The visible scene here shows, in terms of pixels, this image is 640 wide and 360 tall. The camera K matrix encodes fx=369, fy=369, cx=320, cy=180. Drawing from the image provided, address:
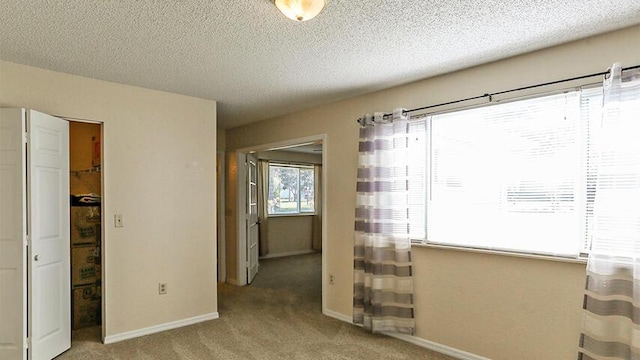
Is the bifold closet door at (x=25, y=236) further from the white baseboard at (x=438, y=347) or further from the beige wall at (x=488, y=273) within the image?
the white baseboard at (x=438, y=347)

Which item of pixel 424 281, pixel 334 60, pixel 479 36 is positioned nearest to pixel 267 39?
pixel 334 60

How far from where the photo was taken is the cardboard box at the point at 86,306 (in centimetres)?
371

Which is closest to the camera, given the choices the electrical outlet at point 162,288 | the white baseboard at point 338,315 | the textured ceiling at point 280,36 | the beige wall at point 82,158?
the textured ceiling at point 280,36

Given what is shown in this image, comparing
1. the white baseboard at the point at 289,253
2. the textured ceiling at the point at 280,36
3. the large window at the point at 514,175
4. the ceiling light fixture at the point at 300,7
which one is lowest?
the white baseboard at the point at 289,253

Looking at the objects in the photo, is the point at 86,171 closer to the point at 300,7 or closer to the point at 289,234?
the point at 300,7

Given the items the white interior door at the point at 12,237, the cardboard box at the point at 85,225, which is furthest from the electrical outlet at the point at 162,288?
the white interior door at the point at 12,237

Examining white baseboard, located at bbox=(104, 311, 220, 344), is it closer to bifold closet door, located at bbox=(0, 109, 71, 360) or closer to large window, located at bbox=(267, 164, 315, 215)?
bifold closet door, located at bbox=(0, 109, 71, 360)

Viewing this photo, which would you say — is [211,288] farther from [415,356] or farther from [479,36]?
[479,36]

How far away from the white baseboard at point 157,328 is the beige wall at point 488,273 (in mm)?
1387

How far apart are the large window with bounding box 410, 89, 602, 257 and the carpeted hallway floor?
3.70 ft

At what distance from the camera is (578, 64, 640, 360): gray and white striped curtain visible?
2145mm

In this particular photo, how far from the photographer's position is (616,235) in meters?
2.20

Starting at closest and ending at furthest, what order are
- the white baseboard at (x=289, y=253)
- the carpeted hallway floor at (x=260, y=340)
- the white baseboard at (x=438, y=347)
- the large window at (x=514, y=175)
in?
the large window at (x=514, y=175)
the white baseboard at (x=438, y=347)
the carpeted hallway floor at (x=260, y=340)
the white baseboard at (x=289, y=253)

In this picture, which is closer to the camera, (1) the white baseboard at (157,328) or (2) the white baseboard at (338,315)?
(1) the white baseboard at (157,328)
